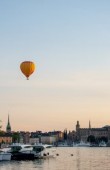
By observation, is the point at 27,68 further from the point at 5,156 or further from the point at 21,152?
the point at 21,152

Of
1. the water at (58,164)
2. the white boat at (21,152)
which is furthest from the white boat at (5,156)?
the white boat at (21,152)

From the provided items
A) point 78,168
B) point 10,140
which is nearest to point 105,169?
point 78,168

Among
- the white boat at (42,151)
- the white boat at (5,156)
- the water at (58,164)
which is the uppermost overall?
the white boat at (42,151)

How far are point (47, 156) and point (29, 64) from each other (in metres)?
33.1

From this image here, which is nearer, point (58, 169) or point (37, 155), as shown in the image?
point (58, 169)

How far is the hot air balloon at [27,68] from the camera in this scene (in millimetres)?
50812

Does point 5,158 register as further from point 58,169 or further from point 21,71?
point 21,71

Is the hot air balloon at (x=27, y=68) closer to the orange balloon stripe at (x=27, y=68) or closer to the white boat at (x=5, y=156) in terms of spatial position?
the orange balloon stripe at (x=27, y=68)

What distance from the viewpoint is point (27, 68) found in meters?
50.8

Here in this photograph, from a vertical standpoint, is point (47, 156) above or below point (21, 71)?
below

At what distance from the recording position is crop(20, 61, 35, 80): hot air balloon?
50.8m

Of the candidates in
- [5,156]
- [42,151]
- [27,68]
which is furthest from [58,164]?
[27,68]

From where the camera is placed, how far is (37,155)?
77750mm

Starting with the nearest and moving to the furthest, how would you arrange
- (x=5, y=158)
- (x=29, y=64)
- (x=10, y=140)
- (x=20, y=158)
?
1. (x=29, y=64)
2. (x=5, y=158)
3. (x=20, y=158)
4. (x=10, y=140)
